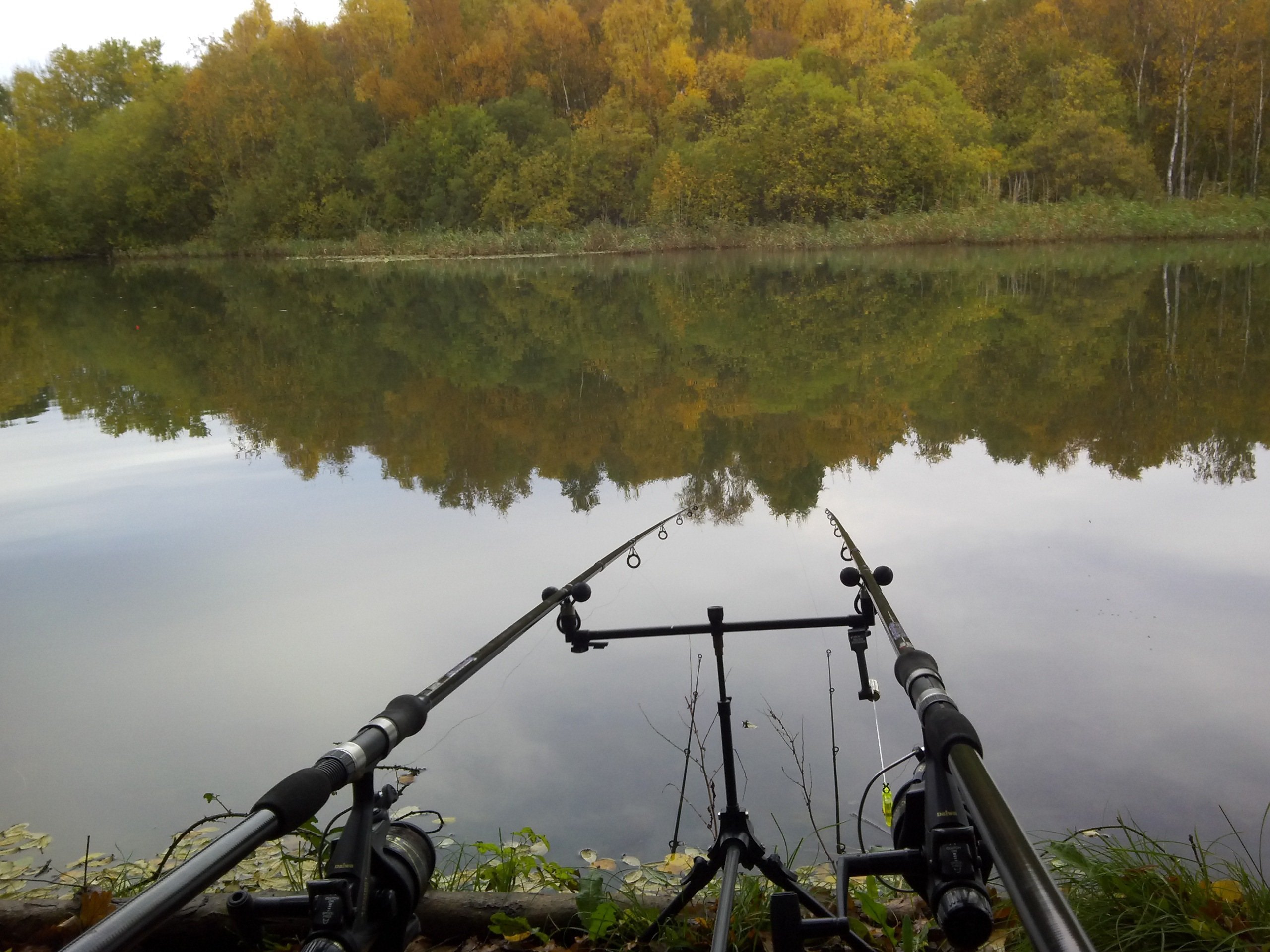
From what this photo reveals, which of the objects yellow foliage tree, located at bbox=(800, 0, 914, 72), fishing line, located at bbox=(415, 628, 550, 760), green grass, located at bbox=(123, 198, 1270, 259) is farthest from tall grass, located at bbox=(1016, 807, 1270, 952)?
yellow foliage tree, located at bbox=(800, 0, 914, 72)

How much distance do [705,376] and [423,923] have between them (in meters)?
9.12

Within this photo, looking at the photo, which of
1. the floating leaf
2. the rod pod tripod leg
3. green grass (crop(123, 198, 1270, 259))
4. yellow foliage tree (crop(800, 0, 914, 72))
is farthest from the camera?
yellow foliage tree (crop(800, 0, 914, 72))

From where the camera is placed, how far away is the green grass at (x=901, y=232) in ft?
105

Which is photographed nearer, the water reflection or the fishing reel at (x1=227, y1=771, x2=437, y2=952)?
the fishing reel at (x1=227, y1=771, x2=437, y2=952)

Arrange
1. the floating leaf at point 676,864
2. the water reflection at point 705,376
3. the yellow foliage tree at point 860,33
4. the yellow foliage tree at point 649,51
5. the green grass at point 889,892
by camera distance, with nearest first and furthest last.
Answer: the green grass at point 889,892 < the floating leaf at point 676,864 < the water reflection at point 705,376 < the yellow foliage tree at point 860,33 < the yellow foliage tree at point 649,51

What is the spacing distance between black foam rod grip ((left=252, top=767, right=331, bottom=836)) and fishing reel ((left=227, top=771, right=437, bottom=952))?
64mm

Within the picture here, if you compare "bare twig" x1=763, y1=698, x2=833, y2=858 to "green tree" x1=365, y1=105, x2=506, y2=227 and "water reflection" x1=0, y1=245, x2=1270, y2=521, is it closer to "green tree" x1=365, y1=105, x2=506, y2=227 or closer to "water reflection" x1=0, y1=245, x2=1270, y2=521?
"water reflection" x1=0, y1=245, x2=1270, y2=521

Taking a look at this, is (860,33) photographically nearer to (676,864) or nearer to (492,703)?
(492,703)

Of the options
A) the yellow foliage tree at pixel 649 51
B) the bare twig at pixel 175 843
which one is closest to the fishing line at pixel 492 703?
the bare twig at pixel 175 843

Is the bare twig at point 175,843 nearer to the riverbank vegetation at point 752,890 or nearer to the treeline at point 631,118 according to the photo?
the riverbank vegetation at point 752,890

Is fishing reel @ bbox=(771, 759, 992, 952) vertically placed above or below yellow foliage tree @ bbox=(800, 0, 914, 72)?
below

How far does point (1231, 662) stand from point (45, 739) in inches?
169

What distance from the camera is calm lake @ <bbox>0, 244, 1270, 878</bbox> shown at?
330cm

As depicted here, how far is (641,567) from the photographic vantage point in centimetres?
515
